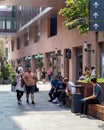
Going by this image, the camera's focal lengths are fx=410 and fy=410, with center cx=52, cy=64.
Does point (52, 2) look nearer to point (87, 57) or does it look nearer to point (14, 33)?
point (87, 57)

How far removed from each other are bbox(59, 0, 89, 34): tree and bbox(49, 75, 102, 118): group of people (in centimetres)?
243

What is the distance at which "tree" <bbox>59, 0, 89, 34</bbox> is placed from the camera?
16.0 m

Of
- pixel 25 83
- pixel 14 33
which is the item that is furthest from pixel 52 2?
pixel 14 33

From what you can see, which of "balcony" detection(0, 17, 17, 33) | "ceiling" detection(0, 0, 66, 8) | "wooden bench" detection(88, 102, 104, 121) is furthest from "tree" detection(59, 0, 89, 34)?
"balcony" detection(0, 17, 17, 33)

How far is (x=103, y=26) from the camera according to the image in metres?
14.1

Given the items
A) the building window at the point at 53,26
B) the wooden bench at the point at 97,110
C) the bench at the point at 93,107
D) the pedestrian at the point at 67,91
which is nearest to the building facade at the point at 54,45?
the building window at the point at 53,26

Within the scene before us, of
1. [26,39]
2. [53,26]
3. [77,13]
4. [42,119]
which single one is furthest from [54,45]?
[42,119]

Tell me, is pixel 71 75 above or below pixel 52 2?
below

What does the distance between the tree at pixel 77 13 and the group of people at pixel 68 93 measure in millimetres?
2429

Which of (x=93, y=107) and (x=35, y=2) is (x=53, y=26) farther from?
(x=93, y=107)

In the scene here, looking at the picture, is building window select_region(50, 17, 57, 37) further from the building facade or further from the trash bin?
the trash bin

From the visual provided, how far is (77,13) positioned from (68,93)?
326 centimetres

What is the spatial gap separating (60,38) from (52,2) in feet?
23.7

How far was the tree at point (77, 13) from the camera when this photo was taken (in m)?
16.0
